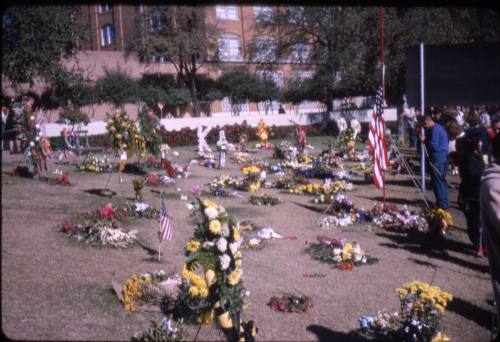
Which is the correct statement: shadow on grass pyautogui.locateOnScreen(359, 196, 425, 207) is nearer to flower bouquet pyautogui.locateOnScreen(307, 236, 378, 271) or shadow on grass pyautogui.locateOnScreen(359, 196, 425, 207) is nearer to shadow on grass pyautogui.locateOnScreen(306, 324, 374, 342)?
flower bouquet pyautogui.locateOnScreen(307, 236, 378, 271)

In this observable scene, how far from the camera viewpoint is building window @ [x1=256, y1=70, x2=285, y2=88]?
3696 cm

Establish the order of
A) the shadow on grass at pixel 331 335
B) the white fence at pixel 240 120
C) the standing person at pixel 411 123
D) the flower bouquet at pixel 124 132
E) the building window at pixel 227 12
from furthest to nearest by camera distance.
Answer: the building window at pixel 227 12 → the white fence at pixel 240 120 → the standing person at pixel 411 123 → the flower bouquet at pixel 124 132 → the shadow on grass at pixel 331 335

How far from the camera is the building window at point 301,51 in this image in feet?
109

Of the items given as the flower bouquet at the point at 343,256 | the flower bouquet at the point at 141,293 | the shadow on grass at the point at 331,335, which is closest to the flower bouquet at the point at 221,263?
the shadow on grass at the point at 331,335

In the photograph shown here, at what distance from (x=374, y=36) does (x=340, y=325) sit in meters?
25.4

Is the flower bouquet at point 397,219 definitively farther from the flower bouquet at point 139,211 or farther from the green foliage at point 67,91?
the green foliage at point 67,91

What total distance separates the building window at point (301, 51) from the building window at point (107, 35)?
16.7 meters

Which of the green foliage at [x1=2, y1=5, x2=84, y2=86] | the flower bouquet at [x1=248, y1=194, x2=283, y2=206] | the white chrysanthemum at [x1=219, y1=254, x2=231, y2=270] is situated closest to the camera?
the white chrysanthemum at [x1=219, y1=254, x2=231, y2=270]

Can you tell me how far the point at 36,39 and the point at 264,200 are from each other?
10900mm

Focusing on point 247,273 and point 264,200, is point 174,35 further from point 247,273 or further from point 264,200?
point 247,273

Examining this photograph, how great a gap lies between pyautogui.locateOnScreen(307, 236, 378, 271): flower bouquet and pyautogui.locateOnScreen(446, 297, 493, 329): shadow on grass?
1.66 meters

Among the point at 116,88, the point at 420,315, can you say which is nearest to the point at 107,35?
the point at 116,88

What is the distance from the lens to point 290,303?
6.21 metres

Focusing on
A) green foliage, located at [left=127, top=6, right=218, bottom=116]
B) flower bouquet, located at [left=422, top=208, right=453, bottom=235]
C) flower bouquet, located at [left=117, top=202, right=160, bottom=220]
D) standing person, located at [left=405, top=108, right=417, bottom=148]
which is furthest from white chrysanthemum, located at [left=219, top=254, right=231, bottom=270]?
green foliage, located at [left=127, top=6, right=218, bottom=116]
